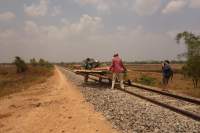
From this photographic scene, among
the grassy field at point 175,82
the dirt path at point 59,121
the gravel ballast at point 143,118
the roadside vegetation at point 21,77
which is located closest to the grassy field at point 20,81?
the roadside vegetation at point 21,77

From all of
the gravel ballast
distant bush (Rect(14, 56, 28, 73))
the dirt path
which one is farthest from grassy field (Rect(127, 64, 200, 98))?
distant bush (Rect(14, 56, 28, 73))

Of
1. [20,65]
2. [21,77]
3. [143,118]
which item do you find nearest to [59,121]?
[143,118]

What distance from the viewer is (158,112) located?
9.51 meters

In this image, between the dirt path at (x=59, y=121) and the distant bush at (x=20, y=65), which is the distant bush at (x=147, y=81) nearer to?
the dirt path at (x=59, y=121)

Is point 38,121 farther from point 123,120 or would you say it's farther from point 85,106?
point 123,120

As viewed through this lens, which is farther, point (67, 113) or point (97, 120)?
point (67, 113)

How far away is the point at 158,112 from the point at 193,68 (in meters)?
18.3

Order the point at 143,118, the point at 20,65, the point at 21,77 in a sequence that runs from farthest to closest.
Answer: the point at 20,65, the point at 21,77, the point at 143,118

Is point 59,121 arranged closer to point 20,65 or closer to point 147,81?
point 147,81

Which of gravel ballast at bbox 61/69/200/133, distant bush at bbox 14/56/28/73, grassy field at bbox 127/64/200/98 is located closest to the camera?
gravel ballast at bbox 61/69/200/133

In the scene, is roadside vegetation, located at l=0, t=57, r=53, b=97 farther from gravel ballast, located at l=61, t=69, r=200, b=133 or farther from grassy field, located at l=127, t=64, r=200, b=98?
gravel ballast, located at l=61, t=69, r=200, b=133

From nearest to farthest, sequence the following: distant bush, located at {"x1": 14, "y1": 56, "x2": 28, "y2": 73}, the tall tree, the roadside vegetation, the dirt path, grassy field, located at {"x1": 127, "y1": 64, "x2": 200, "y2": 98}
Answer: the dirt path < grassy field, located at {"x1": 127, "y1": 64, "x2": 200, "y2": 98} < the tall tree < the roadside vegetation < distant bush, located at {"x1": 14, "y1": 56, "x2": 28, "y2": 73}

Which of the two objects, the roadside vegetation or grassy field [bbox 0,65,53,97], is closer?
grassy field [bbox 0,65,53,97]

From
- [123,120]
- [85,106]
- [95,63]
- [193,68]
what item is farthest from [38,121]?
[193,68]
